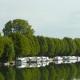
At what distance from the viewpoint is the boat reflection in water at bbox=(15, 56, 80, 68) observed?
79850 mm

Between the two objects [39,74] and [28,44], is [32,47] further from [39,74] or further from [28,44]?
[39,74]

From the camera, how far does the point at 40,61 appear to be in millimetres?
88000

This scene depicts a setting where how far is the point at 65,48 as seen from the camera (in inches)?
4031

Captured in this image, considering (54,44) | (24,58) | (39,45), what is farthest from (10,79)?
(54,44)

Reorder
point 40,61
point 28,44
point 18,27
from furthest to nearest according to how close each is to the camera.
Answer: point 18,27 < point 40,61 < point 28,44

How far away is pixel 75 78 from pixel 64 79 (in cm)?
249

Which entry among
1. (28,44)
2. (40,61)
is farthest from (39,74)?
(40,61)

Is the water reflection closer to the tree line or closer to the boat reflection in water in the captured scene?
the tree line

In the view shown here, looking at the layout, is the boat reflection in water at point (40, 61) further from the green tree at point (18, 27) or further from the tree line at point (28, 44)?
the green tree at point (18, 27)

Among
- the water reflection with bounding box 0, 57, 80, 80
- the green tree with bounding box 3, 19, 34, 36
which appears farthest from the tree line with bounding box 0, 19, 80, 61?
the water reflection with bounding box 0, 57, 80, 80

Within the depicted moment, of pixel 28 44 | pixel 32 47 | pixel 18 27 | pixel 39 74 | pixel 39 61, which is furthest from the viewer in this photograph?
pixel 18 27

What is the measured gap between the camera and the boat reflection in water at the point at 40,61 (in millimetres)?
79850

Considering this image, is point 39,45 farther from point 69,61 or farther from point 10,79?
point 10,79

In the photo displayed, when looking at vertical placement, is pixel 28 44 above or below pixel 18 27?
below
